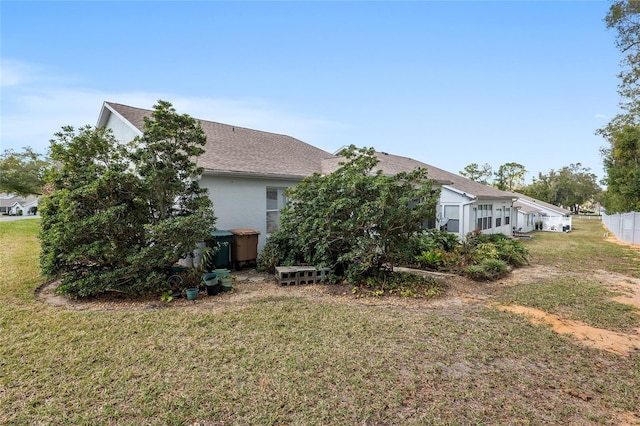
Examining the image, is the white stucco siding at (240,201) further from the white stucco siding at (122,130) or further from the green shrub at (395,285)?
the green shrub at (395,285)

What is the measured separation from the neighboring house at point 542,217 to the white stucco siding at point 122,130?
30753mm

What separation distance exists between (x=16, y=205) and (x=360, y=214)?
80605 millimetres

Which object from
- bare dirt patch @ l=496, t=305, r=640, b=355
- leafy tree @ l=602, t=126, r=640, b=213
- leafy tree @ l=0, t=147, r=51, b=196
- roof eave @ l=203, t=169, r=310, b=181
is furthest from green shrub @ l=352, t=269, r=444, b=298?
leafy tree @ l=0, t=147, r=51, b=196

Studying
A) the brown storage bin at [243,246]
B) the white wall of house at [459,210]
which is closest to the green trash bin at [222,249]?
the brown storage bin at [243,246]

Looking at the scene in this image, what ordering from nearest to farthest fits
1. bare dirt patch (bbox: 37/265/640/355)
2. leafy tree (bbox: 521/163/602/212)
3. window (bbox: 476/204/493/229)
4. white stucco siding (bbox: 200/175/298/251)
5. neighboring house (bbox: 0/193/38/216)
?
bare dirt patch (bbox: 37/265/640/355) → white stucco siding (bbox: 200/175/298/251) → window (bbox: 476/204/493/229) → neighboring house (bbox: 0/193/38/216) → leafy tree (bbox: 521/163/602/212)

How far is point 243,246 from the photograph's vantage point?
8.70m

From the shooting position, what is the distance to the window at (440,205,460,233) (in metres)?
15.2

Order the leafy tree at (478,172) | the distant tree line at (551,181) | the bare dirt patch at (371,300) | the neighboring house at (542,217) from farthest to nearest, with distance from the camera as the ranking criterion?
the distant tree line at (551,181), the leafy tree at (478,172), the neighboring house at (542,217), the bare dirt patch at (371,300)

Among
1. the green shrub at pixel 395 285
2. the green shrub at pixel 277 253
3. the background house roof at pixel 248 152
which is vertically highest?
the background house roof at pixel 248 152

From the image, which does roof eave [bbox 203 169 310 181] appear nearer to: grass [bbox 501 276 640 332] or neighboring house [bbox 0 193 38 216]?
grass [bbox 501 276 640 332]

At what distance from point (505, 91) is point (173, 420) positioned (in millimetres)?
16139

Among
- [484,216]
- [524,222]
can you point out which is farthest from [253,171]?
[524,222]

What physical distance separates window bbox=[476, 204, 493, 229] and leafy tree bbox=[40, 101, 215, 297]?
51.2 feet

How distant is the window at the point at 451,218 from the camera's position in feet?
49.9
